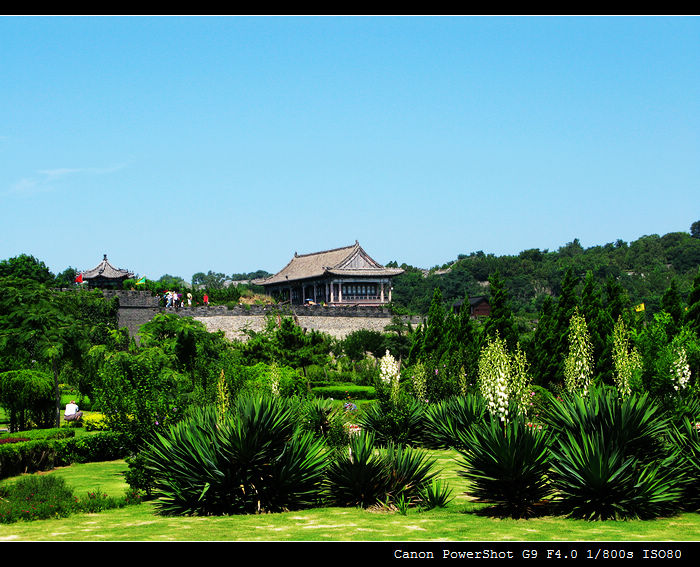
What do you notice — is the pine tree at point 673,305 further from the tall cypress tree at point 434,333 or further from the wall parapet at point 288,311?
the wall parapet at point 288,311

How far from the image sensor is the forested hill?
88.1 meters

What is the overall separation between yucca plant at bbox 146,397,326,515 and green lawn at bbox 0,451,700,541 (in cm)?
48

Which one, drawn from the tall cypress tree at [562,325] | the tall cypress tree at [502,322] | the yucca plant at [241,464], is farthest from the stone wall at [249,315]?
the yucca plant at [241,464]

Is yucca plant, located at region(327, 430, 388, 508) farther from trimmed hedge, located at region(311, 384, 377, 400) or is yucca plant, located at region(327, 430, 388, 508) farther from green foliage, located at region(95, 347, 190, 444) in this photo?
trimmed hedge, located at region(311, 384, 377, 400)

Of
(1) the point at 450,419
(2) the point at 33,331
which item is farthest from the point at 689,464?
(2) the point at 33,331

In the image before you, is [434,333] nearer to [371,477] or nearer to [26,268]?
[371,477]

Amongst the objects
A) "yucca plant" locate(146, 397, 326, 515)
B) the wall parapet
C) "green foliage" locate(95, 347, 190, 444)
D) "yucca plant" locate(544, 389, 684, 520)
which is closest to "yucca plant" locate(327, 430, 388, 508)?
"yucca plant" locate(146, 397, 326, 515)

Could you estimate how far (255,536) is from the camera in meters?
10.4

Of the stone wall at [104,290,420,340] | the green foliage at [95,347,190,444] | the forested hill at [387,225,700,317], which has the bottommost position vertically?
the green foliage at [95,347,190,444]

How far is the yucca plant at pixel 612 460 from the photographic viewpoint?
37.9 ft

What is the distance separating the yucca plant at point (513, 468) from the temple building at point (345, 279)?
50066mm

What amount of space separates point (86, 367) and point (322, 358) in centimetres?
1511

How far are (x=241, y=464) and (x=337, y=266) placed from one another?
50988 millimetres
